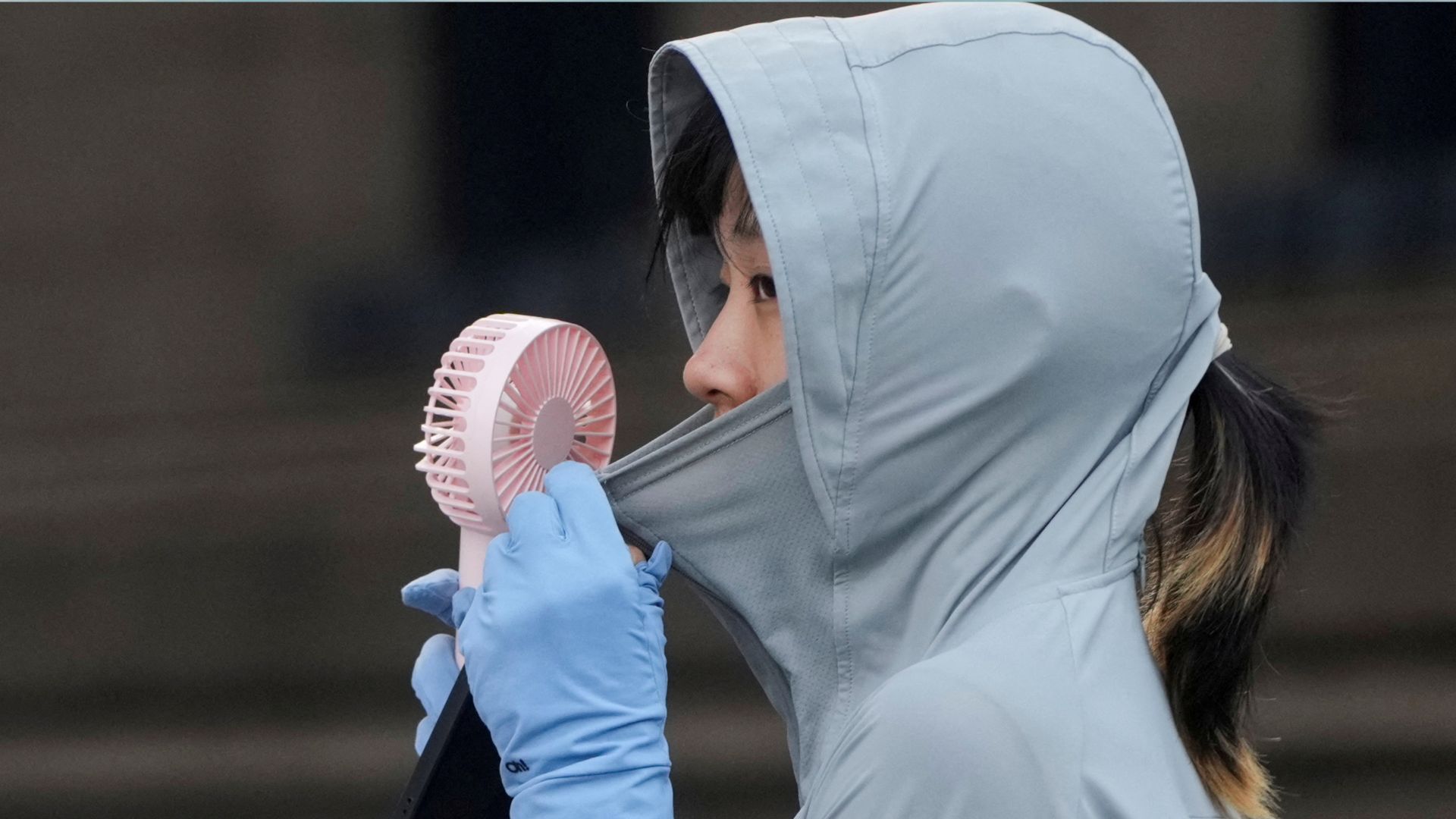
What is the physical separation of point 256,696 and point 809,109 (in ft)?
6.64

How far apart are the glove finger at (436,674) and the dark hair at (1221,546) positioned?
50 cm

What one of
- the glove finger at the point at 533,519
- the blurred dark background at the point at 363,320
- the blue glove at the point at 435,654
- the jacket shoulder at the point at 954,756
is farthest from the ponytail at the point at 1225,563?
the blurred dark background at the point at 363,320

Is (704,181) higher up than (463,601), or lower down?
higher up

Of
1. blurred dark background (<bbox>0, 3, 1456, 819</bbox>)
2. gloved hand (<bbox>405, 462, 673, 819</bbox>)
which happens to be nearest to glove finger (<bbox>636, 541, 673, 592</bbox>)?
gloved hand (<bbox>405, 462, 673, 819</bbox>)

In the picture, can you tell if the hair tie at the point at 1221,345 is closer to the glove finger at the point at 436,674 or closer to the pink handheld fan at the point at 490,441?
the pink handheld fan at the point at 490,441

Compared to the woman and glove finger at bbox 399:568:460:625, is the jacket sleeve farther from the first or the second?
glove finger at bbox 399:568:460:625

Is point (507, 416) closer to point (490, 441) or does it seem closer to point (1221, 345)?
point (490, 441)

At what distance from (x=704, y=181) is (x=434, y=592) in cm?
46

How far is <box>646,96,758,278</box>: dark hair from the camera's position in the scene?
2.97 ft

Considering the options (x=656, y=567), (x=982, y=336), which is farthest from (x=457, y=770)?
(x=982, y=336)

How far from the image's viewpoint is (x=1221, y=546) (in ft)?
2.93

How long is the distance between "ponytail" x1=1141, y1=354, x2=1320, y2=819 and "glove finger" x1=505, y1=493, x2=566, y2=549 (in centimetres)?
41

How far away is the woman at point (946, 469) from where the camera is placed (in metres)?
0.76

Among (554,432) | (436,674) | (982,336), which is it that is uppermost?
(982,336)
